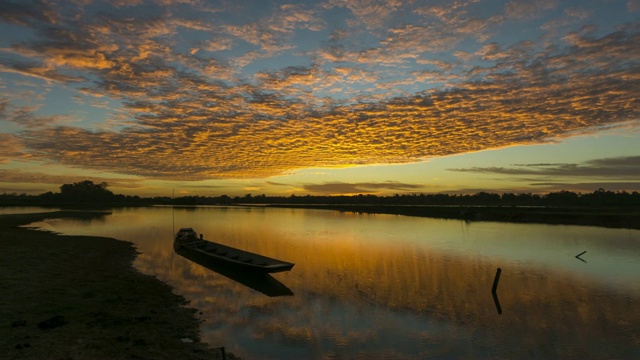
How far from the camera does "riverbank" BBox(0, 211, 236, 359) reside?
502 inches

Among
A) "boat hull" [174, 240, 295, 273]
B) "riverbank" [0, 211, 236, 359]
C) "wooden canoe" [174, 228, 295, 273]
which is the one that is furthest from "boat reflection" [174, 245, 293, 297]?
"riverbank" [0, 211, 236, 359]

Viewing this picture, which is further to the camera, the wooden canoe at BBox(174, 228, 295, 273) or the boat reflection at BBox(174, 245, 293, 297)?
the wooden canoe at BBox(174, 228, 295, 273)

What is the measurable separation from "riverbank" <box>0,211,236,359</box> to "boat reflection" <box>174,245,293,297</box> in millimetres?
5620

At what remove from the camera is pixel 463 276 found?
93.8ft

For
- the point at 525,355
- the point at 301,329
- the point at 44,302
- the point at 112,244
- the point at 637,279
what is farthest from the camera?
the point at 112,244

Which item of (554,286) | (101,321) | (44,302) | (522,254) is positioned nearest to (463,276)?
(554,286)

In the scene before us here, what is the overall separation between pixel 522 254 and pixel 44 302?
41.0 metres

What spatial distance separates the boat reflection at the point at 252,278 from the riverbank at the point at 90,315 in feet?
18.4

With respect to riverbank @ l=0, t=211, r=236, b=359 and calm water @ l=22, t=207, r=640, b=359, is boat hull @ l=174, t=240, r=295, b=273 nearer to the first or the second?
calm water @ l=22, t=207, r=640, b=359

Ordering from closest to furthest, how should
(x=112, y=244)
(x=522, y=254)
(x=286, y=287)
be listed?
(x=286, y=287), (x=522, y=254), (x=112, y=244)

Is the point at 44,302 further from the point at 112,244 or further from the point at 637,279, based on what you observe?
the point at 637,279

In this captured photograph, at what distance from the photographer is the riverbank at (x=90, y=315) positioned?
1276cm

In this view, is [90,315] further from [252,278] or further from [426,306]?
[426,306]

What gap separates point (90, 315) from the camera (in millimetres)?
16328
